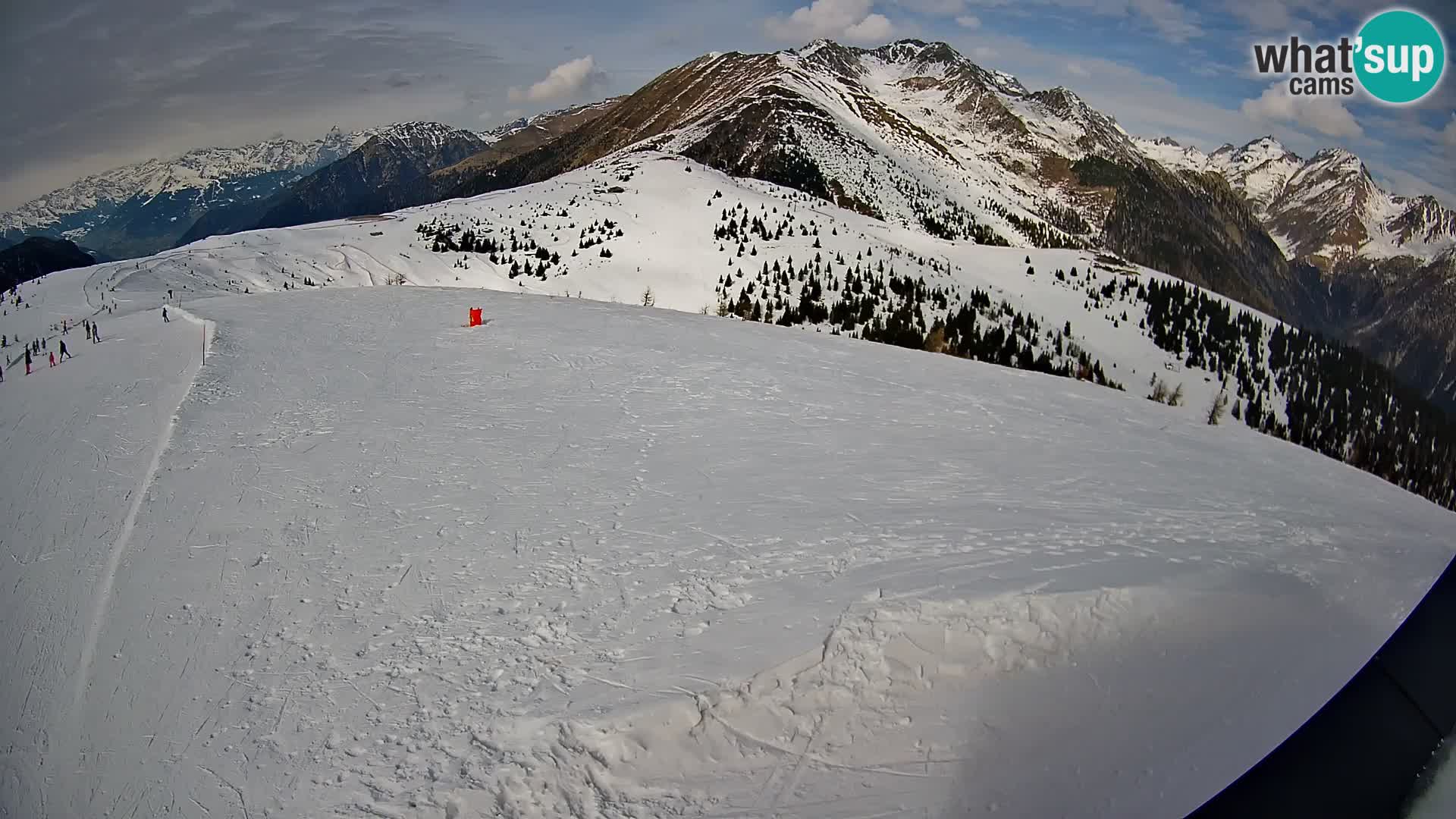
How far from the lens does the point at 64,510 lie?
269 inches

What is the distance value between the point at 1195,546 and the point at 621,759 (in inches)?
216

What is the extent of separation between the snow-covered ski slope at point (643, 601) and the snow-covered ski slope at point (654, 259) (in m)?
14.4

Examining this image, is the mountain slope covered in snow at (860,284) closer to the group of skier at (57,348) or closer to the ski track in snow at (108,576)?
the group of skier at (57,348)

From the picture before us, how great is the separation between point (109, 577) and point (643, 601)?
4349 millimetres

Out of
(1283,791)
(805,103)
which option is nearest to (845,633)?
(1283,791)

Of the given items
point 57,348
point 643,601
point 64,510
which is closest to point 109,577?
point 64,510

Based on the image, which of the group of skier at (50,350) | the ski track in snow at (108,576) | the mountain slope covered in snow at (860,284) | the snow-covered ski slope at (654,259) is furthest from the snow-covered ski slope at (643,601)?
the snow-covered ski slope at (654,259)

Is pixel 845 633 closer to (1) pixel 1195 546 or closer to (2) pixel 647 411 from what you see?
(1) pixel 1195 546

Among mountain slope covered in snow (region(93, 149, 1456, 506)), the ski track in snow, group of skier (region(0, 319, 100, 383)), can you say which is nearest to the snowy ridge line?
the ski track in snow

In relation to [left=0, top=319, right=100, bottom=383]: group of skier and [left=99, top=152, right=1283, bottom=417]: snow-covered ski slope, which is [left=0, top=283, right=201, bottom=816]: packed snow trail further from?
[left=99, top=152, right=1283, bottom=417]: snow-covered ski slope

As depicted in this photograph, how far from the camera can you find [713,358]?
507 inches

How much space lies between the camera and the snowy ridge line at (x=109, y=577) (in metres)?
4.63

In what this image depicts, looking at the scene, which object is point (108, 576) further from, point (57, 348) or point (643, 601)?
point (57, 348)

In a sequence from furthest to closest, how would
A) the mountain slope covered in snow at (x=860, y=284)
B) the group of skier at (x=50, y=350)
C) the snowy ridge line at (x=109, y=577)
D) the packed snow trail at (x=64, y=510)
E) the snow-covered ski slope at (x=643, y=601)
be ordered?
the mountain slope covered in snow at (x=860, y=284) → the group of skier at (x=50, y=350) → the snowy ridge line at (x=109, y=577) → the packed snow trail at (x=64, y=510) → the snow-covered ski slope at (x=643, y=601)
